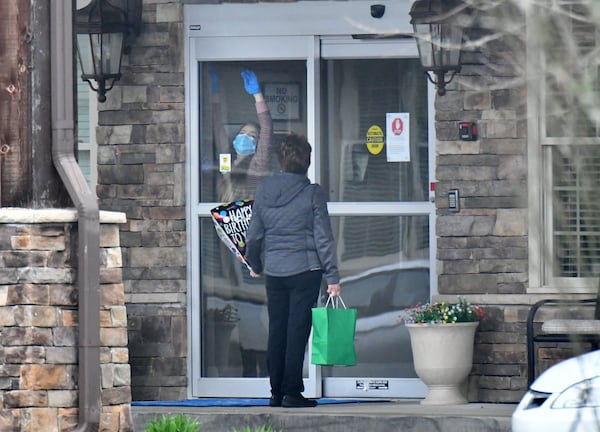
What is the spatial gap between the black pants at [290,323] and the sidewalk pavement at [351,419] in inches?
9.1

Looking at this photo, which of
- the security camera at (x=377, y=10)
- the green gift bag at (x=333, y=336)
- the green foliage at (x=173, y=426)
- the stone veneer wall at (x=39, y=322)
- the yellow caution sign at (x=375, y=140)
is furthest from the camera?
the yellow caution sign at (x=375, y=140)

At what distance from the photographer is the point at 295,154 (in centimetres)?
902

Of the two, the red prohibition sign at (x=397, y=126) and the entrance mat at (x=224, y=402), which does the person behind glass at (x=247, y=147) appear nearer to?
the red prohibition sign at (x=397, y=126)

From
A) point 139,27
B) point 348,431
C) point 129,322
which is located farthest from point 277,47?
point 348,431

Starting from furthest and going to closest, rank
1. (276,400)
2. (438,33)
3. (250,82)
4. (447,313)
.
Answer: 1. (250,82)
2. (447,313)
3. (438,33)
4. (276,400)

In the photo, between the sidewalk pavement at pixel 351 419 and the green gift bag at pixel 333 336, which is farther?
the green gift bag at pixel 333 336

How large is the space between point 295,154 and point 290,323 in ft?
3.52

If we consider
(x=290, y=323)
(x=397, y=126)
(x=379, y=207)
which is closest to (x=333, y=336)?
(x=290, y=323)

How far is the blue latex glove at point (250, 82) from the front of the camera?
33.5 ft

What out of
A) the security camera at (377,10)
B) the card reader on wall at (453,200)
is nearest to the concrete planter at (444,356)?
the card reader on wall at (453,200)

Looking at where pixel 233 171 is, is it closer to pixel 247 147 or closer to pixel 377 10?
pixel 247 147

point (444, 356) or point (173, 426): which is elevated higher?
point (444, 356)

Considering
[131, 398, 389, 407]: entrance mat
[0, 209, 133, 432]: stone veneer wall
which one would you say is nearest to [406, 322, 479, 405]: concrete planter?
[131, 398, 389, 407]: entrance mat

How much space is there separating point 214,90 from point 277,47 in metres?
0.57
